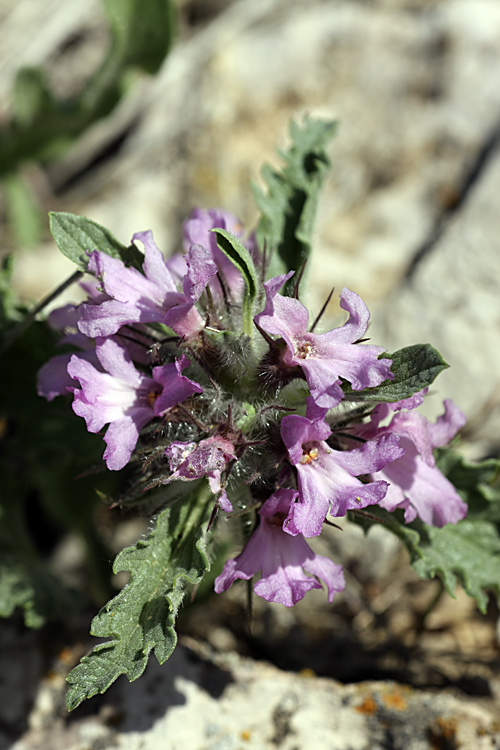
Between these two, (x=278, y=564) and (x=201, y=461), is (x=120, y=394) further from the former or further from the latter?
(x=278, y=564)

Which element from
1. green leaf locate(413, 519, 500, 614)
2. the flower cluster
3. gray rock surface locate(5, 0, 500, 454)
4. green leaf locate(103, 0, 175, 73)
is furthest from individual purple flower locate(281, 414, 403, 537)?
green leaf locate(103, 0, 175, 73)

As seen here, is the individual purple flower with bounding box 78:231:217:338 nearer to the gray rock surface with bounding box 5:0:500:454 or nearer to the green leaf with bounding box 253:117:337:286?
the green leaf with bounding box 253:117:337:286

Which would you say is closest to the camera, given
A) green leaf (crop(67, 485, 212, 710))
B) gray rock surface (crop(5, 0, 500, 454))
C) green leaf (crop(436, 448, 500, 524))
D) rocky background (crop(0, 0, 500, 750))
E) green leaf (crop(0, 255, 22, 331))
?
green leaf (crop(67, 485, 212, 710))

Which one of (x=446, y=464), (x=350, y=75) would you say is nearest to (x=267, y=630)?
(x=446, y=464)

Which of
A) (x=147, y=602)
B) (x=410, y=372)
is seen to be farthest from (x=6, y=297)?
(x=410, y=372)

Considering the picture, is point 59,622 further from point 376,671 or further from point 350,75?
point 350,75

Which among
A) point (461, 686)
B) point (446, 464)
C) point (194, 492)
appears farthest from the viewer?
point (461, 686)

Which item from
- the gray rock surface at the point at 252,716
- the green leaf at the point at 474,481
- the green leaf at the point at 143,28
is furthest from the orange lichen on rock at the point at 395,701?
the green leaf at the point at 143,28
